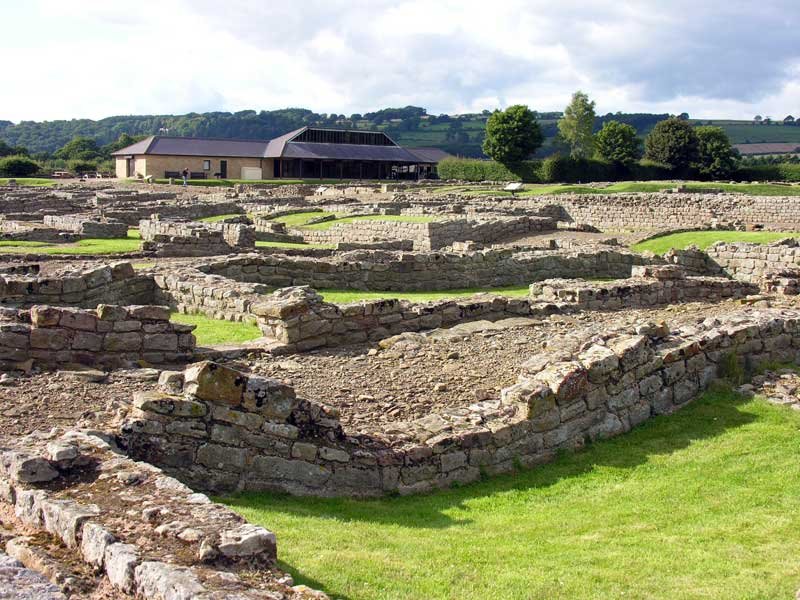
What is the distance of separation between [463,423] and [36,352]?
561 centimetres

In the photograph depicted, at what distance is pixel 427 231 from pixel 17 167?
5668 centimetres

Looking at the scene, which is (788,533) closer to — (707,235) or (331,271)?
(331,271)

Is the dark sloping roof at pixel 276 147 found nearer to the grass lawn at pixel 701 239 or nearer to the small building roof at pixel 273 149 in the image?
the small building roof at pixel 273 149

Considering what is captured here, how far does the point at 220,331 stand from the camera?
49.7 ft

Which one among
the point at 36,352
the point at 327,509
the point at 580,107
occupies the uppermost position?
the point at 580,107

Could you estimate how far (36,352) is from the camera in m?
11.5

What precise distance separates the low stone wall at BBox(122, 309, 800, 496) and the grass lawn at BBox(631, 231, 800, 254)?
58.5 ft

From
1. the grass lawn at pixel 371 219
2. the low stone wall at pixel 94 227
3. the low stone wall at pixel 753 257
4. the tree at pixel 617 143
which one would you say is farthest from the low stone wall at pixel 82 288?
the tree at pixel 617 143

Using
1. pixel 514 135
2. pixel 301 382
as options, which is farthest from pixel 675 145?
pixel 301 382

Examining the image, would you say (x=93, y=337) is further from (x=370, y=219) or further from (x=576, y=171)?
(x=576, y=171)

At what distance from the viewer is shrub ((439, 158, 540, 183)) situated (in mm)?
80625

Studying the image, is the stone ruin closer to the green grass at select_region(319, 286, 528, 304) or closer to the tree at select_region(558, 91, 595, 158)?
the green grass at select_region(319, 286, 528, 304)

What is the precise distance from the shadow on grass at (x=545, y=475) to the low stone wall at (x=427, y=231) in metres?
18.4

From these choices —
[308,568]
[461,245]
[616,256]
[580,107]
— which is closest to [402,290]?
[461,245]
